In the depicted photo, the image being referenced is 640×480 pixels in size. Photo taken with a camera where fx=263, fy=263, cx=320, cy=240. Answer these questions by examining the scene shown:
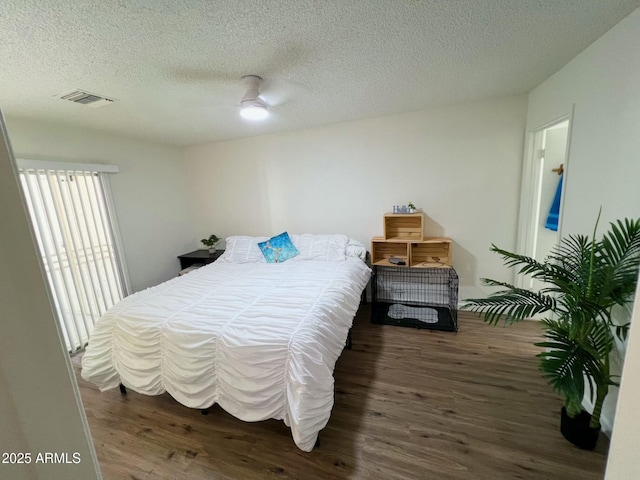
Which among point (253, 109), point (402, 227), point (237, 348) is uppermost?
point (253, 109)

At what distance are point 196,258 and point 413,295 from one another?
9.76 ft

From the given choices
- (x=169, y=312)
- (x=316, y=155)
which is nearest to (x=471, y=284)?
(x=316, y=155)

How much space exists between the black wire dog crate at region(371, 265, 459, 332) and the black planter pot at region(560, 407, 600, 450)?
1.36m

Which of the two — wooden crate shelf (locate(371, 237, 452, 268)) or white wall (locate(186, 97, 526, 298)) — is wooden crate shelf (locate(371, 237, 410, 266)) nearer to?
wooden crate shelf (locate(371, 237, 452, 268))

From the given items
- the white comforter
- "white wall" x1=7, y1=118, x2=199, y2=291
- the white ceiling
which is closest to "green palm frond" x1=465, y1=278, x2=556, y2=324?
the white comforter

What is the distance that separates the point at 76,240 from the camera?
8.86ft

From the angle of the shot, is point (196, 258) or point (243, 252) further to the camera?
point (196, 258)

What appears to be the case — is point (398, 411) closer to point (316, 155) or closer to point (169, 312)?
point (169, 312)

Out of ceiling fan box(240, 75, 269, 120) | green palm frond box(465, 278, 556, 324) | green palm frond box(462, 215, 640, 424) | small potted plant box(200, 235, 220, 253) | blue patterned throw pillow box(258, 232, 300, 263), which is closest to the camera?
green palm frond box(462, 215, 640, 424)

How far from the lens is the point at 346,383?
2078 mm

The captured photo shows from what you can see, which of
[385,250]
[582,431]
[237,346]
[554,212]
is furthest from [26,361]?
[554,212]

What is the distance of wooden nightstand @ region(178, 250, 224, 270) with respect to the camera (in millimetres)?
3703

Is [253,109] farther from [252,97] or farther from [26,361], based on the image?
[26,361]

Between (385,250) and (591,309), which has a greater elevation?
(591,309)
